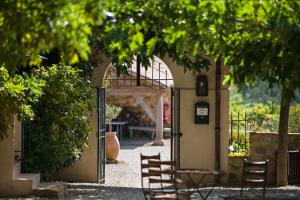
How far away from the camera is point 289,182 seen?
15.2 meters

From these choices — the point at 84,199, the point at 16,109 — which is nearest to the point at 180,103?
the point at 84,199

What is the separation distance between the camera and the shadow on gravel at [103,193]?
12820 mm

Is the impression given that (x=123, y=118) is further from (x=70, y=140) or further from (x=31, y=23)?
(x=31, y=23)

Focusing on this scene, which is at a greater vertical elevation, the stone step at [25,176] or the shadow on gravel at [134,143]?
the shadow on gravel at [134,143]

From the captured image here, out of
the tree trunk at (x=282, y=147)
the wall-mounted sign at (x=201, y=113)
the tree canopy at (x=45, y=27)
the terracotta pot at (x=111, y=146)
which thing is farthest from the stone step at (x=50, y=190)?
the terracotta pot at (x=111, y=146)

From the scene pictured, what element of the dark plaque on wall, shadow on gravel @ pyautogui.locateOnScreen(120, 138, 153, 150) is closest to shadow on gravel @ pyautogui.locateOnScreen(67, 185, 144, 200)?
the dark plaque on wall

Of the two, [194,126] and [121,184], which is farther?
[121,184]

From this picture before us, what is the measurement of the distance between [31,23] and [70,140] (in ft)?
22.7

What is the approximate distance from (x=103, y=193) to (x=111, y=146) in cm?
721

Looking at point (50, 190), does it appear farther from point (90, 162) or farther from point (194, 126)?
point (194, 126)

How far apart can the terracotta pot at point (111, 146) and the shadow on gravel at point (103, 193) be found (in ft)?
19.2

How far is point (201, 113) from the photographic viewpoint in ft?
49.4

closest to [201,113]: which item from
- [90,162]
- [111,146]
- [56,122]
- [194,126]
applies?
[194,126]

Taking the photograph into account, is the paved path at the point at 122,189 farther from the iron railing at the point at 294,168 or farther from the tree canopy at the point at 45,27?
the tree canopy at the point at 45,27
